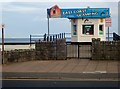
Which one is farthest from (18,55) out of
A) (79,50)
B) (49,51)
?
(79,50)

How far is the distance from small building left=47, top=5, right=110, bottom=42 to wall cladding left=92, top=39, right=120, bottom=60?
1231cm

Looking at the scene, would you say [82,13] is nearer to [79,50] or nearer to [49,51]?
[79,50]

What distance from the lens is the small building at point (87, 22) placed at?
33000mm

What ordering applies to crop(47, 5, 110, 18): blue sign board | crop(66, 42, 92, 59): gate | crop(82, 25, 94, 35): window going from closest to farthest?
crop(66, 42, 92, 59): gate → crop(82, 25, 94, 35): window → crop(47, 5, 110, 18): blue sign board

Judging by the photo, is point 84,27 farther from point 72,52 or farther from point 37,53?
point 37,53

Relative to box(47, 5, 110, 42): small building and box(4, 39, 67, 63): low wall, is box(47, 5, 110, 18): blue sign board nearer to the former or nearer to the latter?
box(47, 5, 110, 42): small building

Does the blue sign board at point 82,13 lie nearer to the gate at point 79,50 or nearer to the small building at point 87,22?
the small building at point 87,22

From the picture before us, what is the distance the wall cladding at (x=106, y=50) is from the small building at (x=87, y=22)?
1231 centimetres

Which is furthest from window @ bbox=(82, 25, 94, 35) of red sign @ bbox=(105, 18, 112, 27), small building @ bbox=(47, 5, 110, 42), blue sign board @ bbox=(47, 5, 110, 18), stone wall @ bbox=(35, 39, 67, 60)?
stone wall @ bbox=(35, 39, 67, 60)

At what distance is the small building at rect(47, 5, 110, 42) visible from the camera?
33.0 meters

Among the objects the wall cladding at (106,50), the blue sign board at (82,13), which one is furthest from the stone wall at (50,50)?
the blue sign board at (82,13)

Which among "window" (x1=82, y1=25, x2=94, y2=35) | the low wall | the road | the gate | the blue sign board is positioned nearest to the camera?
the road

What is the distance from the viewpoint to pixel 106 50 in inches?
802

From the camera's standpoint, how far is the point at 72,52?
24.5 meters
